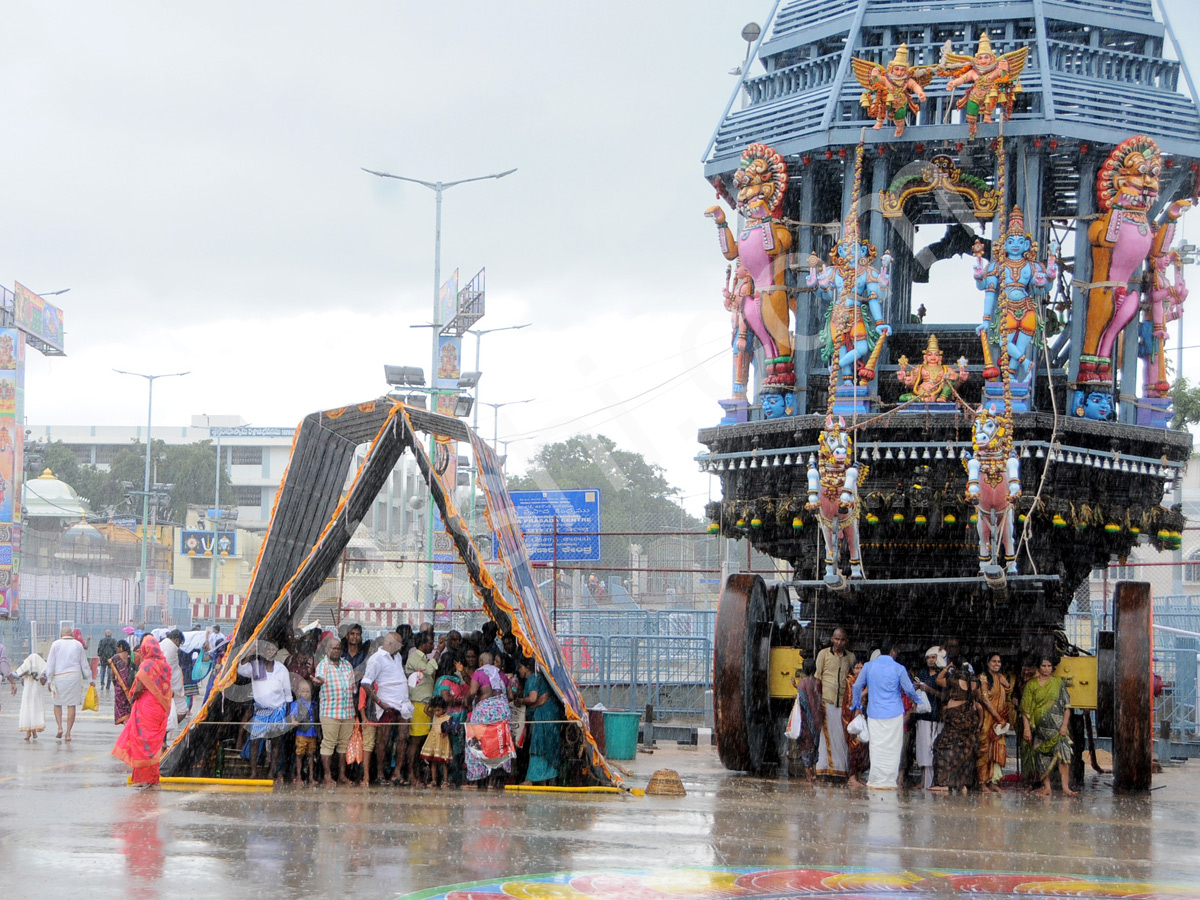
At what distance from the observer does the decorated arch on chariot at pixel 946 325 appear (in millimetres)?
15766

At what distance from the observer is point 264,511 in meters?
87.7

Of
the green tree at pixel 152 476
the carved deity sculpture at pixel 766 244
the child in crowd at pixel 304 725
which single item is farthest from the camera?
the green tree at pixel 152 476

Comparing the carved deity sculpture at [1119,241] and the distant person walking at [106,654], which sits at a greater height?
the carved deity sculpture at [1119,241]

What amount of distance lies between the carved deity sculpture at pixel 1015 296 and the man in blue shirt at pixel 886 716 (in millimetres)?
3403

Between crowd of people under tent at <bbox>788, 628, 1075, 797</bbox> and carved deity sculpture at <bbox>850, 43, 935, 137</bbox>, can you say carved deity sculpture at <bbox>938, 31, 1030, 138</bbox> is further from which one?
crowd of people under tent at <bbox>788, 628, 1075, 797</bbox>

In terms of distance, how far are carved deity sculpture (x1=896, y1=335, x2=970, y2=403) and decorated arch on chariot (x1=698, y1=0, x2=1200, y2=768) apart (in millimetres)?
22

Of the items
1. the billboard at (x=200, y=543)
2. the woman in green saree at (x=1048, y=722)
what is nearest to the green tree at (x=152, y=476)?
the billboard at (x=200, y=543)

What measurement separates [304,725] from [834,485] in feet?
19.1

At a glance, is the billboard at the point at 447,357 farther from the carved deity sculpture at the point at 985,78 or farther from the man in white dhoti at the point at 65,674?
the carved deity sculpture at the point at 985,78

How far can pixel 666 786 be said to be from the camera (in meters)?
14.1

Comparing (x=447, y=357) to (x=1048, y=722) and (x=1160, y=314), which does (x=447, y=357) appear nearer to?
(x=1160, y=314)

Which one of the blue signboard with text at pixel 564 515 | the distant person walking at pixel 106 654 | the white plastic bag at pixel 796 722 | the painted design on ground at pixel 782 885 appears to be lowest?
the distant person walking at pixel 106 654

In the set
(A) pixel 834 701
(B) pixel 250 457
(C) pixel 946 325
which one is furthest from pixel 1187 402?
(B) pixel 250 457

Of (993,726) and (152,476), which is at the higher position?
(152,476)
